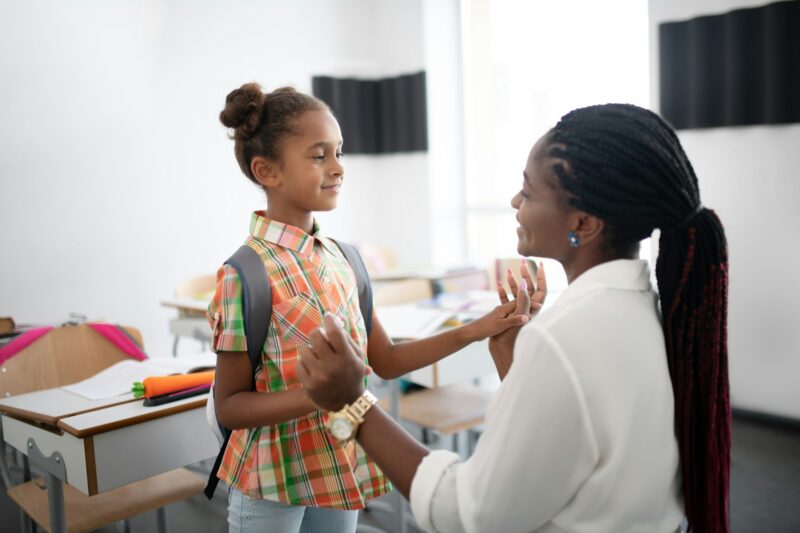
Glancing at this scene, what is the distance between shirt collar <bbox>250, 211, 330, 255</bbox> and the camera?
1310mm

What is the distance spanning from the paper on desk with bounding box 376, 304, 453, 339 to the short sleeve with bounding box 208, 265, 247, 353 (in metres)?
1.26

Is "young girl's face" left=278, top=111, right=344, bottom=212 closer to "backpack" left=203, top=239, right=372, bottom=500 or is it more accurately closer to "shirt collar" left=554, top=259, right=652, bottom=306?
"backpack" left=203, top=239, right=372, bottom=500

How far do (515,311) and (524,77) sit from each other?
4.44m

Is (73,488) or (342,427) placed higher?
(342,427)

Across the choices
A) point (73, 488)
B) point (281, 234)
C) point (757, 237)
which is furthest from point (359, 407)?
point (757, 237)

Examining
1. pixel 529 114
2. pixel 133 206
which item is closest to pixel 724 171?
pixel 529 114

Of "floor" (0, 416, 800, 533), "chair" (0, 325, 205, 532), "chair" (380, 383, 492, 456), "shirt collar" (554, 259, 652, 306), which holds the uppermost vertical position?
"shirt collar" (554, 259, 652, 306)

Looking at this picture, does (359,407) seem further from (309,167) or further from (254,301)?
(309,167)

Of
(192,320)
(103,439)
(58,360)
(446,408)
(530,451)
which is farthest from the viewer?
(192,320)

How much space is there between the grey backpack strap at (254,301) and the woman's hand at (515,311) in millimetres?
429

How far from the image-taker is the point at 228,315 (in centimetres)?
119

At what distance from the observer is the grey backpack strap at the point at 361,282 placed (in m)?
1.44

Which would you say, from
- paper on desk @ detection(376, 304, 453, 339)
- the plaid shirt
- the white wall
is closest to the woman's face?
the plaid shirt

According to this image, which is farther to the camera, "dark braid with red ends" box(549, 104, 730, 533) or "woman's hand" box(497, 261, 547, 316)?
"woman's hand" box(497, 261, 547, 316)
